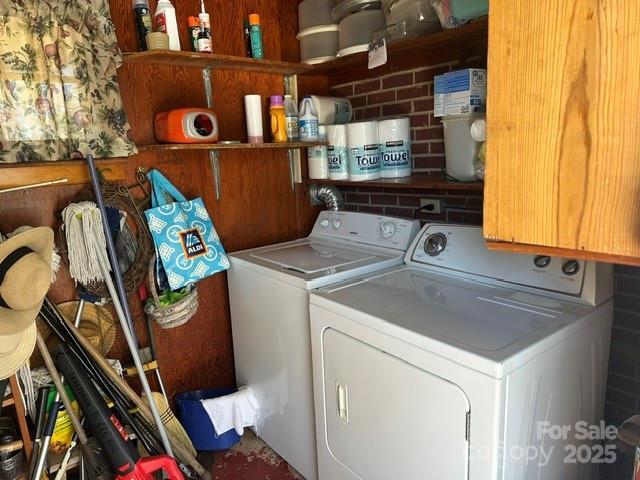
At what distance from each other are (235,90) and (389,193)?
956 mm

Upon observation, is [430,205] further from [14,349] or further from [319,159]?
[14,349]

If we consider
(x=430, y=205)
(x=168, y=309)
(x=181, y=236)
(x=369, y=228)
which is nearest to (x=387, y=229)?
(x=369, y=228)

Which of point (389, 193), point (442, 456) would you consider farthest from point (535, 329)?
point (389, 193)

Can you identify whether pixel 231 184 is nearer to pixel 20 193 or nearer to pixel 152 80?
pixel 152 80

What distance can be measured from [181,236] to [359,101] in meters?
1.19

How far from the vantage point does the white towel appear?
2139 millimetres

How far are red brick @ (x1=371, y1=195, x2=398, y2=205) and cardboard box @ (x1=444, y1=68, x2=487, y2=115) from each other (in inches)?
26.7

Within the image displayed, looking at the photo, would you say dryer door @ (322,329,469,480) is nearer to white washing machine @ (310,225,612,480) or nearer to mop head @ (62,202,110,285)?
white washing machine @ (310,225,612,480)

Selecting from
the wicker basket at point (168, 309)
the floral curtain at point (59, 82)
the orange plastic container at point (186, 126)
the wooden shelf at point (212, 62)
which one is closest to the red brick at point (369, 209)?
the wooden shelf at point (212, 62)

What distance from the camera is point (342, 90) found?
255cm

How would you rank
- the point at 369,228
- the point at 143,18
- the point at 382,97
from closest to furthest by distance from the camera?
the point at 143,18, the point at 369,228, the point at 382,97

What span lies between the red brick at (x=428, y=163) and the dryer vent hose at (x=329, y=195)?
1.67 feet

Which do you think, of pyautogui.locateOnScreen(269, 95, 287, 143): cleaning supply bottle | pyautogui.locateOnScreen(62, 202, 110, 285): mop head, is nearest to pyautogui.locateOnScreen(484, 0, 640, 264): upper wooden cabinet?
pyautogui.locateOnScreen(269, 95, 287, 143): cleaning supply bottle

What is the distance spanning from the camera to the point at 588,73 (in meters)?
0.85
